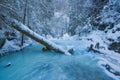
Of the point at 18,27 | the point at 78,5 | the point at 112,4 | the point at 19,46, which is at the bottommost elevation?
the point at 19,46

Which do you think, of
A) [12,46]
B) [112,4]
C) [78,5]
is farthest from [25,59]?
[78,5]

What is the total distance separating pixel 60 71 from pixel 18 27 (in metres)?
5.15

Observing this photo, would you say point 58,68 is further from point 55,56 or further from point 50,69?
point 55,56

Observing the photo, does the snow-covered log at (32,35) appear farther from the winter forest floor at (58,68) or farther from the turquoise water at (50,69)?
the turquoise water at (50,69)

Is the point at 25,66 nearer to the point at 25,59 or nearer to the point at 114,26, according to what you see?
the point at 25,59

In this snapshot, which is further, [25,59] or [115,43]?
[115,43]

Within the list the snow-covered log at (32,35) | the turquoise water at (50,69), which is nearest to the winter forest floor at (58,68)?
the turquoise water at (50,69)

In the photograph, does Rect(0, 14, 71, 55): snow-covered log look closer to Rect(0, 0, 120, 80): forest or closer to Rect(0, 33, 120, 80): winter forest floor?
Rect(0, 0, 120, 80): forest

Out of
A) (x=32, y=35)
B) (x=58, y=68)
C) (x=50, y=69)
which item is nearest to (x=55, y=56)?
(x=32, y=35)

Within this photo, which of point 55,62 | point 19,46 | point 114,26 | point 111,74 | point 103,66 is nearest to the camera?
point 111,74

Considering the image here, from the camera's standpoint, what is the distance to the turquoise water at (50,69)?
9.76m

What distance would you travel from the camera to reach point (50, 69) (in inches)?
436

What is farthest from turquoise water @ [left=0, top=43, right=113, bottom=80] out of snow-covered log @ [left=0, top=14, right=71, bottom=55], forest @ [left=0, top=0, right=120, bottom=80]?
snow-covered log @ [left=0, top=14, right=71, bottom=55]

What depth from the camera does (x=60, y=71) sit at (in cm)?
1063
